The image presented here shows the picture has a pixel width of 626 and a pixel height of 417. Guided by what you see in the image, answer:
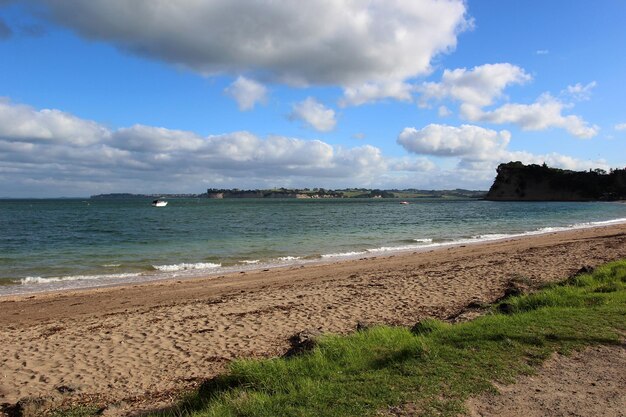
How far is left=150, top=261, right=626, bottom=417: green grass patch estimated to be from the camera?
14.8 ft

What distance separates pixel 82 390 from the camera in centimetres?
671

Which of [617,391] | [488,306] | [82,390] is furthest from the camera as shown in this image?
[488,306]

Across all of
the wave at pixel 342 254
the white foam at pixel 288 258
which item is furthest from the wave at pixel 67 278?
the wave at pixel 342 254

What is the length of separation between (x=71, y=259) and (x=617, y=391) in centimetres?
2519

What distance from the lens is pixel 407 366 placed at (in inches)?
211

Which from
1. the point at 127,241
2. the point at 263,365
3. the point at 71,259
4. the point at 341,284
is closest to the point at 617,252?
the point at 341,284

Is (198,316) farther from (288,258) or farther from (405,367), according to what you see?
(288,258)

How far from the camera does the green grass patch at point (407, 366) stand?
14.8 ft

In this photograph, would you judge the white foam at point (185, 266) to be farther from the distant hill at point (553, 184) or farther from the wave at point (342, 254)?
the distant hill at point (553, 184)

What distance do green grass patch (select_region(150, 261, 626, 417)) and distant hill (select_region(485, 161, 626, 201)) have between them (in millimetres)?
175140

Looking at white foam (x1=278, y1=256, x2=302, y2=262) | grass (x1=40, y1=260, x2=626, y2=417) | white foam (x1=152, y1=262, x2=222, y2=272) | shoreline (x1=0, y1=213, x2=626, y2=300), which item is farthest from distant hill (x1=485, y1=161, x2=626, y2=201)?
grass (x1=40, y1=260, x2=626, y2=417)

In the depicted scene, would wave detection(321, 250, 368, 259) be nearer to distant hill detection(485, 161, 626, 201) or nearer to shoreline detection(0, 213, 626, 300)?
shoreline detection(0, 213, 626, 300)

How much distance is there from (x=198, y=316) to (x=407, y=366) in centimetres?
709

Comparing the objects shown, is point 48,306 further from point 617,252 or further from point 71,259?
point 617,252
